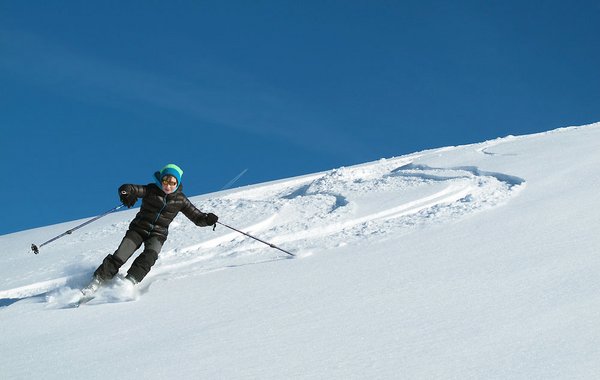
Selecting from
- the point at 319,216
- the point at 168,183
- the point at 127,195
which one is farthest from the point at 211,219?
the point at 319,216

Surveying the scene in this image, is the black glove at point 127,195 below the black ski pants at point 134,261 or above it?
above

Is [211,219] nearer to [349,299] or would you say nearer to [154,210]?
[154,210]

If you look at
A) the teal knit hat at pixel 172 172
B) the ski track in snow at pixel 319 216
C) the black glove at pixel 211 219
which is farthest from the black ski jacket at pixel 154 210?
the ski track in snow at pixel 319 216

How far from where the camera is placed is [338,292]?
388cm

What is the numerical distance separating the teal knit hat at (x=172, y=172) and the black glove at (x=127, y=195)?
0.27 metres

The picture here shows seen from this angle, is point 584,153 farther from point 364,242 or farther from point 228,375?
point 228,375

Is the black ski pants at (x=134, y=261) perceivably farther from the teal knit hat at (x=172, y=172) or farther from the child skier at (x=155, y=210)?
the teal knit hat at (x=172, y=172)

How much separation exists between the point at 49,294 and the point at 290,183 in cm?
701

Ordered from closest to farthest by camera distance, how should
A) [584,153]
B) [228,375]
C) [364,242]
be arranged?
[228,375] → [364,242] → [584,153]

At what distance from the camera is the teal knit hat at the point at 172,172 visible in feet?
16.6

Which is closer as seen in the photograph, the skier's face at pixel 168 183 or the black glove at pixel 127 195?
the black glove at pixel 127 195

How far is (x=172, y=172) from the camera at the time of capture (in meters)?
5.07

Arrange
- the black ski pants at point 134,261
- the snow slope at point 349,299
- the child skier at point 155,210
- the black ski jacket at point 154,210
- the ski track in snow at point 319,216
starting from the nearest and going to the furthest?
1. the snow slope at point 349,299
2. the black ski pants at point 134,261
3. the child skier at point 155,210
4. the black ski jacket at point 154,210
5. the ski track in snow at point 319,216

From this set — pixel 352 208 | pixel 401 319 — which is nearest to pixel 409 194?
pixel 352 208
